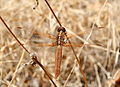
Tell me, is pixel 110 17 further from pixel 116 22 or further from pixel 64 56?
pixel 64 56

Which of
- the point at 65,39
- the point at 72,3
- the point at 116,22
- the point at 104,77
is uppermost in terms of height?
the point at 65,39

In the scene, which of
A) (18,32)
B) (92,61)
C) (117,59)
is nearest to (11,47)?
(18,32)

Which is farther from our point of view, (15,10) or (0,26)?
(15,10)

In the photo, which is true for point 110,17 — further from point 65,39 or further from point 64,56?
point 65,39

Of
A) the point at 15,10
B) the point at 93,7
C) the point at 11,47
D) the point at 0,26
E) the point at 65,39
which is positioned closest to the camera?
the point at 65,39

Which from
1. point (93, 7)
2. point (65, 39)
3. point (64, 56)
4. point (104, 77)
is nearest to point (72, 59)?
point (64, 56)

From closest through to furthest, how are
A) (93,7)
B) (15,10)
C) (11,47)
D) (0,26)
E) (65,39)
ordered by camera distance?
(65,39)
(11,47)
(0,26)
(15,10)
(93,7)

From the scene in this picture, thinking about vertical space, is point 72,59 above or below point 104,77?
above
